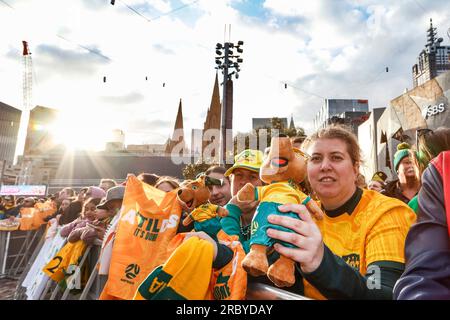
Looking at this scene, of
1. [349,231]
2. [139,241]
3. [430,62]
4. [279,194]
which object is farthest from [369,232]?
[430,62]

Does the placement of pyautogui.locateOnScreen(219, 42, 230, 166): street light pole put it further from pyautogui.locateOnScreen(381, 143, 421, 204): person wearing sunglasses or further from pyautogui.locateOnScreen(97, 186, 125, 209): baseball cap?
pyautogui.locateOnScreen(381, 143, 421, 204): person wearing sunglasses

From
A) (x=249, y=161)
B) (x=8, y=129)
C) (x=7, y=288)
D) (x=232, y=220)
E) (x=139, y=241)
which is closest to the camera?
(x=232, y=220)

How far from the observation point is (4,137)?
12444 cm

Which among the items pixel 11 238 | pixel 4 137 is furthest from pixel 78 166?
pixel 4 137

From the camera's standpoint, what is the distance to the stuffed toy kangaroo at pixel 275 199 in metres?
1.20

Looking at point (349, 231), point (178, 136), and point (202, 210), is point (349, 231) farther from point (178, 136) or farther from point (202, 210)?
point (178, 136)

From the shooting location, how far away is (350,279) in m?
1.18

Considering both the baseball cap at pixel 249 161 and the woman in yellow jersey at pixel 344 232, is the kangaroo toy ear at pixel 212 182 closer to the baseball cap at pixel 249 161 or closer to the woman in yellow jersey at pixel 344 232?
the baseball cap at pixel 249 161

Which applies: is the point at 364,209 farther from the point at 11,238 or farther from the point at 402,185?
the point at 11,238

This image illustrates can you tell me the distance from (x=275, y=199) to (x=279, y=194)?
1.8 inches

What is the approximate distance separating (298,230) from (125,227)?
2.12 meters

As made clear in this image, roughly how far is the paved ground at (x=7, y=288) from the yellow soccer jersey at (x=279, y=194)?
6.44 m

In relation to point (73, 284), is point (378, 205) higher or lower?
higher

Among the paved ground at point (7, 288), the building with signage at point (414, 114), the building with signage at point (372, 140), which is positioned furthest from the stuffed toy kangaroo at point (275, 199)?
the building with signage at point (372, 140)
